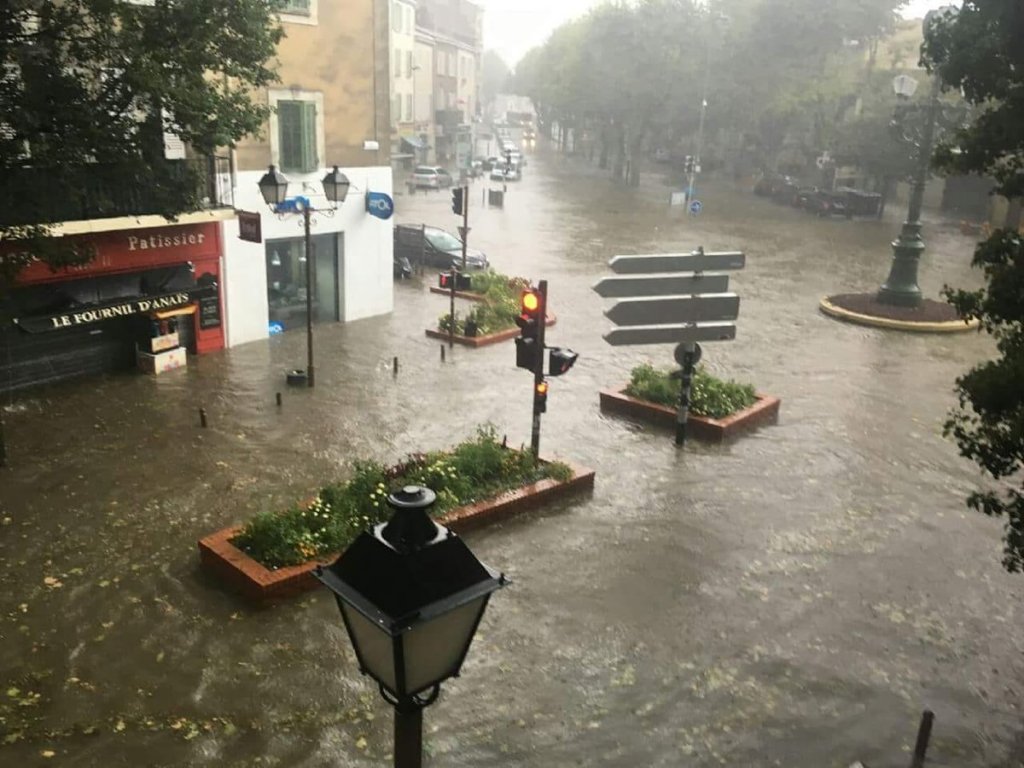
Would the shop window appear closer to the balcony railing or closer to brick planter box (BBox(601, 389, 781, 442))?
the balcony railing

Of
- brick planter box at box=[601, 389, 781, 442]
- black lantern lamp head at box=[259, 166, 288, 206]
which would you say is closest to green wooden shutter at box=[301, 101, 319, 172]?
black lantern lamp head at box=[259, 166, 288, 206]

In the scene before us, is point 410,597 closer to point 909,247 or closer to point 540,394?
point 540,394

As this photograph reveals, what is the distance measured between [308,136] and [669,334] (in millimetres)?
9817

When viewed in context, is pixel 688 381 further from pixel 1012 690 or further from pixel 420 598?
pixel 420 598

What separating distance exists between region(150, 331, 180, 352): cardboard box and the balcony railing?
2411 mm

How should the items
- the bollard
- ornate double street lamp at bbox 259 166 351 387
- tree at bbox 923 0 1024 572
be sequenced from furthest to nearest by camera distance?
ornate double street lamp at bbox 259 166 351 387, the bollard, tree at bbox 923 0 1024 572

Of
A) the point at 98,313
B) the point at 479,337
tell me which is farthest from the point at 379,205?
the point at 98,313

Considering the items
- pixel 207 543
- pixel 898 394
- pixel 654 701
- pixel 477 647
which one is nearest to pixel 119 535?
pixel 207 543

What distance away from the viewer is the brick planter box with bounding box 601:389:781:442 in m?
13.7

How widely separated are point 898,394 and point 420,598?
1543 cm

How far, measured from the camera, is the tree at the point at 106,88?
9664 millimetres

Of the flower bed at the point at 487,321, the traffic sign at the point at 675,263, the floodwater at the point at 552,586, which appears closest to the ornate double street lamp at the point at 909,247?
the floodwater at the point at 552,586

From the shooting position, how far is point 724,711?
24.0 ft

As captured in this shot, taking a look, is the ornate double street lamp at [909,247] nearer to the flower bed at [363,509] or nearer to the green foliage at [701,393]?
the green foliage at [701,393]
